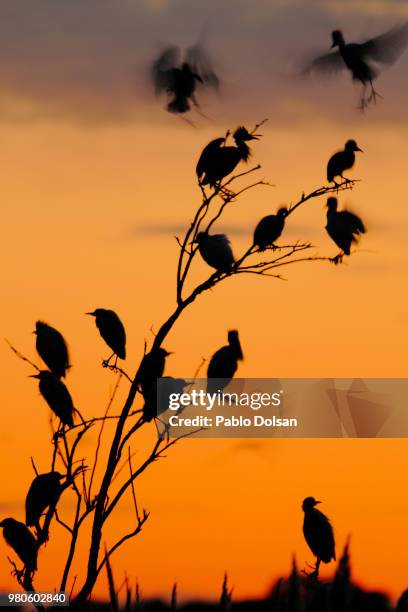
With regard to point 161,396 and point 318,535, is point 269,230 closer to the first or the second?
point 161,396

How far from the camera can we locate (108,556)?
672 centimetres

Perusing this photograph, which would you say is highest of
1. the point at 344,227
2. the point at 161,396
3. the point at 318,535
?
the point at 344,227

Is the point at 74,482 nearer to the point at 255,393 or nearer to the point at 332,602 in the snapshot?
the point at 332,602

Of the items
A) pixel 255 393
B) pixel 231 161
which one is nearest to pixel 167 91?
pixel 231 161

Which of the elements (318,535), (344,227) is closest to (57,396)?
(344,227)

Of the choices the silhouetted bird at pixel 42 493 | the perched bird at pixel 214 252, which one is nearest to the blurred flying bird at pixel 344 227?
the perched bird at pixel 214 252

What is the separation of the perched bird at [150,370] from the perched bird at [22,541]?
1.17 m

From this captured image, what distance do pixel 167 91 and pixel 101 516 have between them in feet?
11.0

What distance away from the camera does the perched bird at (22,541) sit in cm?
704

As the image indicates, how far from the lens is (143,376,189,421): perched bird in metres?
6.85

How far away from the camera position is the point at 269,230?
7.80 meters

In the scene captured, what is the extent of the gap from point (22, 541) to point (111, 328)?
1.52m

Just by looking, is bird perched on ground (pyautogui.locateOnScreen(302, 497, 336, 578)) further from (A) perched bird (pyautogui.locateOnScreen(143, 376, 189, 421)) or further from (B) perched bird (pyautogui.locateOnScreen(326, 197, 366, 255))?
(B) perched bird (pyautogui.locateOnScreen(326, 197, 366, 255))

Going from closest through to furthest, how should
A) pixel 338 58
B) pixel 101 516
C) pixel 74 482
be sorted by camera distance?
pixel 101 516 → pixel 74 482 → pixel 338 58
